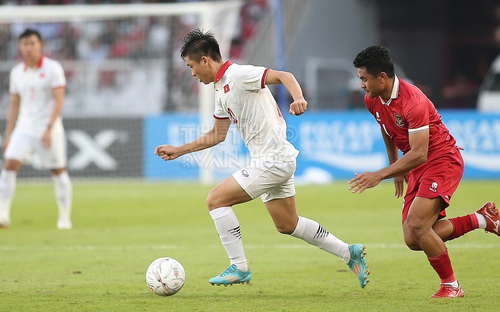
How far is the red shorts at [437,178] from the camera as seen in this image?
6.81 meters

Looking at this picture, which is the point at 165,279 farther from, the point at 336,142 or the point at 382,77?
the point at 336,142

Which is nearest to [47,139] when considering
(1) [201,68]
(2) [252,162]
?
(1) [201,68]

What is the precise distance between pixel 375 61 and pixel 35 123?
268 inches

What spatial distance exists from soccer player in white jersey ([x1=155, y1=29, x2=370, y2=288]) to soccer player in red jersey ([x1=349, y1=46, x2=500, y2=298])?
0.67 meters

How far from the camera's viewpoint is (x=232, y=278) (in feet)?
23.5

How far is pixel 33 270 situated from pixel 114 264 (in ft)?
2.76

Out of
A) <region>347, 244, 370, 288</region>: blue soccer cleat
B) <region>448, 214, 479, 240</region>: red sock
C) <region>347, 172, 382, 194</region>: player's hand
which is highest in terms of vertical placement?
<region>347, 172, 382, 194</region>: player's hand

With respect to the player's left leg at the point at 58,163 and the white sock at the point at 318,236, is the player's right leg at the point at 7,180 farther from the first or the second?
the white sock at the point at 318,236

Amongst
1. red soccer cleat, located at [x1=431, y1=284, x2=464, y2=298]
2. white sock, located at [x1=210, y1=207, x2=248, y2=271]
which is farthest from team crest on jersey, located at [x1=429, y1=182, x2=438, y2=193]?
white sock, located at [x1=210, y1=207, x2=248, y2=271]

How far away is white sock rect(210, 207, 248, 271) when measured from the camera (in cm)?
716

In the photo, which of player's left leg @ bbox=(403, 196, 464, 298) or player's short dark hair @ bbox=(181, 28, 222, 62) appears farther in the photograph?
player's short dark hair @ bbox=(181, 28, 222, 62)

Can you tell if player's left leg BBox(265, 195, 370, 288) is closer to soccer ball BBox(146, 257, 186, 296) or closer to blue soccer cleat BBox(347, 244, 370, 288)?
blue soccer cleat BBox(347, 244, 370, 288)

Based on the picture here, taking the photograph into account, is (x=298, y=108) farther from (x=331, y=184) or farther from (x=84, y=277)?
(x=331, y=184)

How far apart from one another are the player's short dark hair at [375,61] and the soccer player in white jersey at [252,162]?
67cm
